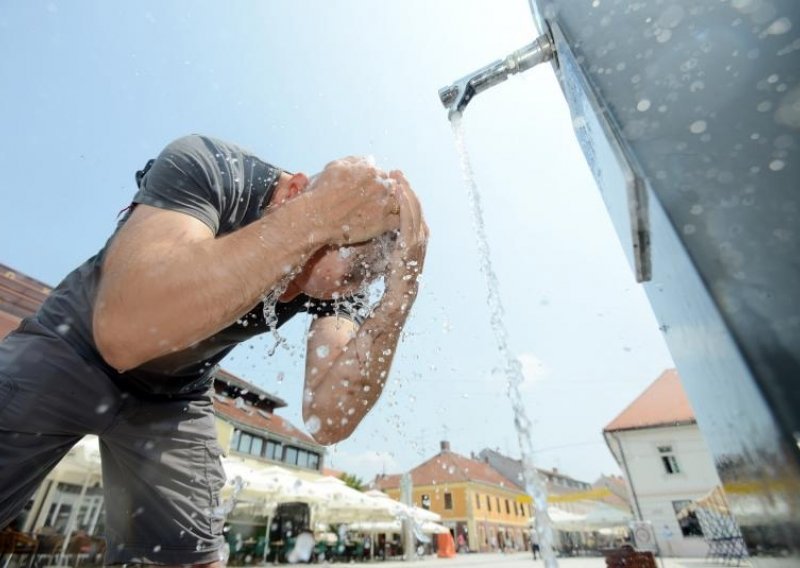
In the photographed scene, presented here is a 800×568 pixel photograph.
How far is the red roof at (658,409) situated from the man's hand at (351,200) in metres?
24.1

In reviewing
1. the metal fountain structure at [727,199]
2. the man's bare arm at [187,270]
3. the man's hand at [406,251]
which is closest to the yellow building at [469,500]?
the man's hand at [406,251]

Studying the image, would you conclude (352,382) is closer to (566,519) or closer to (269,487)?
(269,487)

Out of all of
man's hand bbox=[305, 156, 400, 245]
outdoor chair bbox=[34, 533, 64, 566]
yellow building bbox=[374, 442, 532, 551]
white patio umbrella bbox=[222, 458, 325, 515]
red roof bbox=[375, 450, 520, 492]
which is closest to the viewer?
man's hand bbox=[305, 156, 400, 245]

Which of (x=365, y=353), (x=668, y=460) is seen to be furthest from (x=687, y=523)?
(x=365, y=353)

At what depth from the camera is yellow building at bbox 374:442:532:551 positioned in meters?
35.9

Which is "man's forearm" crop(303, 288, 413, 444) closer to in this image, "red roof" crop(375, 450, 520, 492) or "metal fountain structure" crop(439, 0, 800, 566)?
"metal fountain structure" crop(439, 0, 800, 566)

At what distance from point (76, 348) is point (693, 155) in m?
1.79

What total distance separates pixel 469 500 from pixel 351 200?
39930mm

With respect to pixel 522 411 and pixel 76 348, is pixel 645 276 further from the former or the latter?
pixel 76 348

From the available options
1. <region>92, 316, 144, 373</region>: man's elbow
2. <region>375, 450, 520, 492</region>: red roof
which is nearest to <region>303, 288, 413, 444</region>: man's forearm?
<region>92, 316, 144, 373</region>: man's elbow

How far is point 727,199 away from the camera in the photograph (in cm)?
58

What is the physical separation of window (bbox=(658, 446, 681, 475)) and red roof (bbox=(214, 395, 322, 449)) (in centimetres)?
1734

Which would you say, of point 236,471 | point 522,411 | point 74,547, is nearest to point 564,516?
point 236,471

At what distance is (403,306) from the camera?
173cm
